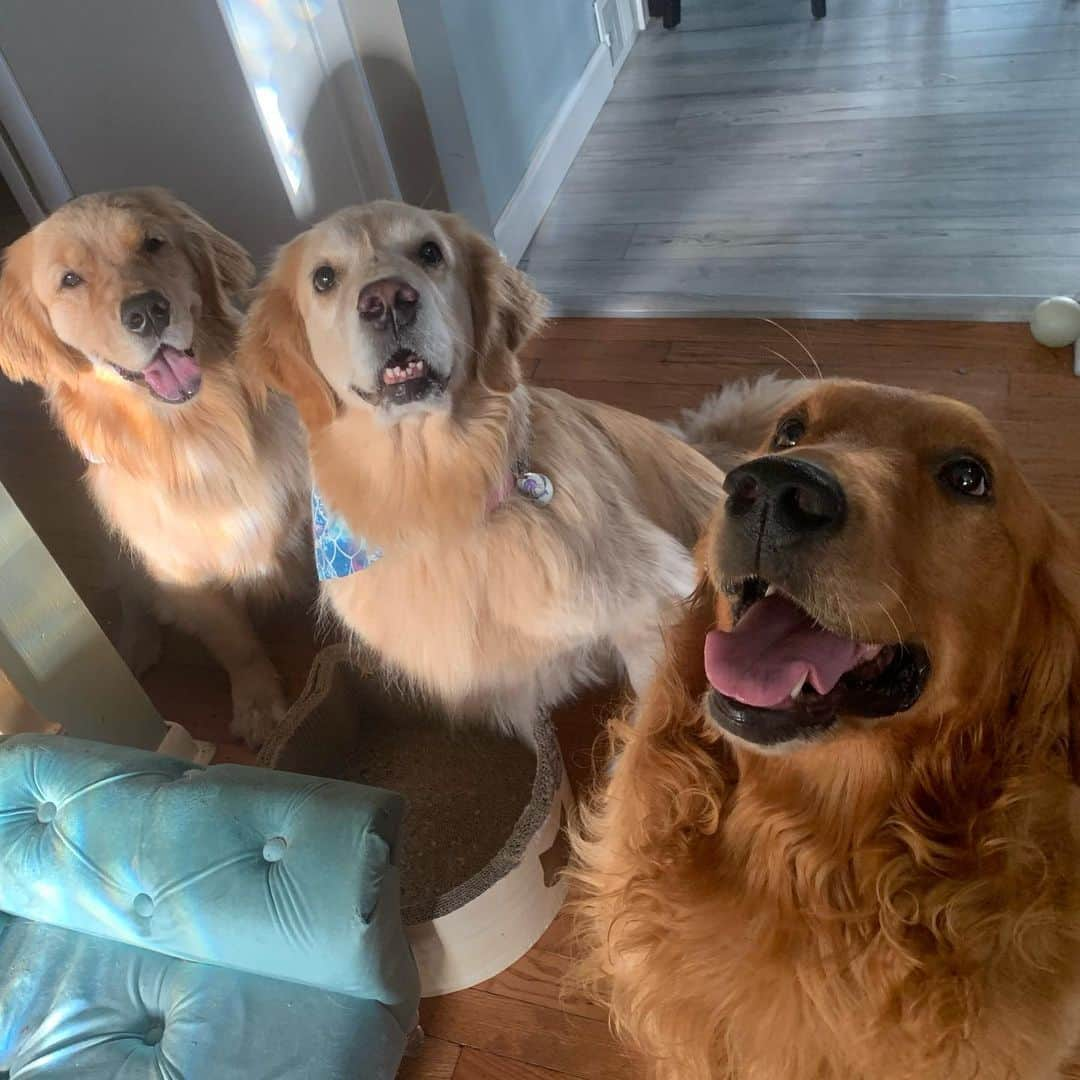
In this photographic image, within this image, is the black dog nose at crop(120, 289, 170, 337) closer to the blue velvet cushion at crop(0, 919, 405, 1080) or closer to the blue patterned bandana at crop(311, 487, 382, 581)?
the blue patterned bandana at crop(311, 487, 382, 581)

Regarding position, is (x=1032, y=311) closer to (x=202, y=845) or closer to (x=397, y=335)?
(x=397, y=335)

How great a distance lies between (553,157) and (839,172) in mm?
976

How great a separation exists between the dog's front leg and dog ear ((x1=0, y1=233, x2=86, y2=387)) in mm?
517

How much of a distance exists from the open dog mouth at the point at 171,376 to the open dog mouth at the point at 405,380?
474mm

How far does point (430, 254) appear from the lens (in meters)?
1.53

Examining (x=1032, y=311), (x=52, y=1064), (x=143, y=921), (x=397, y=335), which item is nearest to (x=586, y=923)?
(x=143, y=921)

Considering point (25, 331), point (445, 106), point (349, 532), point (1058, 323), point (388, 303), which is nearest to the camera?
point (388, 303)

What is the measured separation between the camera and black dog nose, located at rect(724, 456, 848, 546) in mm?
855

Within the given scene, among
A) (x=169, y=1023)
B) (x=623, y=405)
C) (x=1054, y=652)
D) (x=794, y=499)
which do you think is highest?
(x=794, y=499)

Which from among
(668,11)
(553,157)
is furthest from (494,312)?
(668,11)

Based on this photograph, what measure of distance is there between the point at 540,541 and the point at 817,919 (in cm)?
75

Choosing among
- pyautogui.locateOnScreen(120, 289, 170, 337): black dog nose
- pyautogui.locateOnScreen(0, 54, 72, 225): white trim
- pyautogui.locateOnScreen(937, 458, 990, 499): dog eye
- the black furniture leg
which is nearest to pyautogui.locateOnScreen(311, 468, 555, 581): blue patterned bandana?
pyautogui.locateOnScreen(120, 289, 170, 337): black dog nose

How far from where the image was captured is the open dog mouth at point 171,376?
1.74m

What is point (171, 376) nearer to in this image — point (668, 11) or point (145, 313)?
point (145, 313)
